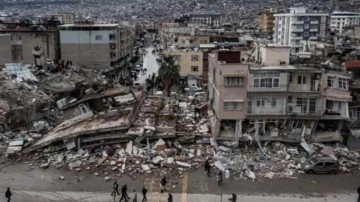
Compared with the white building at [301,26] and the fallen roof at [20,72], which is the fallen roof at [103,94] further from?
the white building at [301,26]

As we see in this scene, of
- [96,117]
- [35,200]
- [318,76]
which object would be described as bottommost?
[35,200]

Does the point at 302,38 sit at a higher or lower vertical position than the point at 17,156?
higher

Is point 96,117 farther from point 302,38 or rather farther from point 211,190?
point 302,38

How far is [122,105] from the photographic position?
36.0 metres

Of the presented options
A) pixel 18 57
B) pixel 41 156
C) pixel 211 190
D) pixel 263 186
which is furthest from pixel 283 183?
pixel 18 57

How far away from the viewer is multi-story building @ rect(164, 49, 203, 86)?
180 ft

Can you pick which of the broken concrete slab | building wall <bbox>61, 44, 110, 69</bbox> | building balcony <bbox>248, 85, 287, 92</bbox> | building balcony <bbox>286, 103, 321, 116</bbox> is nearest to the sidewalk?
the broken concrete slab

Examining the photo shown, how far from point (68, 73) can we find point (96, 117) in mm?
18595

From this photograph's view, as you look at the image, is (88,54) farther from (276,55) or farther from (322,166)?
(322,166)

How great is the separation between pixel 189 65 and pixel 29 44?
1927 centimetres

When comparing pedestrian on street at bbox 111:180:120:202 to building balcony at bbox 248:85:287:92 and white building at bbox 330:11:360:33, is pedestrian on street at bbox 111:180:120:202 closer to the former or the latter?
building balcony at bbox 248:85:287:92

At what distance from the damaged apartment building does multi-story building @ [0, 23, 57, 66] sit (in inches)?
1134

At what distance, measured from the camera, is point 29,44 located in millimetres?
53938

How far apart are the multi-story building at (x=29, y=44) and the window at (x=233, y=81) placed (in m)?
28.9
